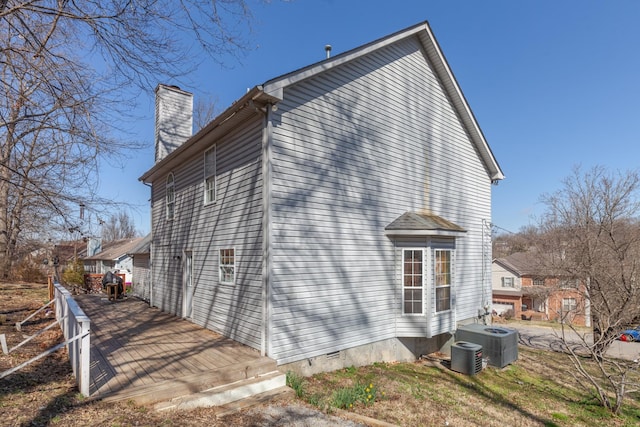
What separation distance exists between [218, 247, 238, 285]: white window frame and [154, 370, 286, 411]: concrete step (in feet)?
7.74

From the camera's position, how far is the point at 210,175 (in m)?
8.78

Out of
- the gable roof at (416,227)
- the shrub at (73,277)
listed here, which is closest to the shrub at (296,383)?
the gable roof at (416,227)

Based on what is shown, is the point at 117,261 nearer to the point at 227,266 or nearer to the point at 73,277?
the point at 73,277

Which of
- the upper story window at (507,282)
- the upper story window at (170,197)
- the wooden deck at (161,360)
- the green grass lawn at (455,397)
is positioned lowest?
the upper story window at (507,282)

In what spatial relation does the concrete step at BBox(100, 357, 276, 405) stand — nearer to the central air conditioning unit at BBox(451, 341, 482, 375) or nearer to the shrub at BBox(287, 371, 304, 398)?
the shrub at BBox(287, 371, 304, 398)

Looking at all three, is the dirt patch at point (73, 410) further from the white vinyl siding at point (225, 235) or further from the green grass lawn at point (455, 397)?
the white vinyl siding at point (225, 235)

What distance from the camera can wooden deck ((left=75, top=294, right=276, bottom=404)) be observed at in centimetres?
473

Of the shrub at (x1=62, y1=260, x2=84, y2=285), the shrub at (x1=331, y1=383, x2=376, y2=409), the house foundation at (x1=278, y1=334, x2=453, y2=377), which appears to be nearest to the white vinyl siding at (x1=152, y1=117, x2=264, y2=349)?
the house foundation at (x1=278, y1=334, x2=453, y2=377)

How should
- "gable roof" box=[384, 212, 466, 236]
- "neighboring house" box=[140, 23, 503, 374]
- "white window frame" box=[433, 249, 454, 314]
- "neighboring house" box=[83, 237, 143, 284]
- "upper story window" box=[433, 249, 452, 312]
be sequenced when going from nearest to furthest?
"neighboring house" box=[140, 23, 503, 374]
"gable roof" box=[384, 212, 466, 236]
"white window frame" box=[433, 249, 454, 314]
"upper story window" box=[433, 249, 452, 312]
"neighboring house" box=[83, 237, 143, 284]

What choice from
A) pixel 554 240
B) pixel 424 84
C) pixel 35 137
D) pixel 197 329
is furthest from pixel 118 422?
pixel 554 240

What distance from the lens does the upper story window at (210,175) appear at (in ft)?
28.3

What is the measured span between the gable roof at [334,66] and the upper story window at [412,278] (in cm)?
486

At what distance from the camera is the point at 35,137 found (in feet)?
25.4

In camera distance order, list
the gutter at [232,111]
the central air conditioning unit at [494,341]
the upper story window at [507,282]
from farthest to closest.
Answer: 1. the upper story window at [507,282]
2. the central air conditioning unit at [494,341]
3. the gutter at [232,111]
